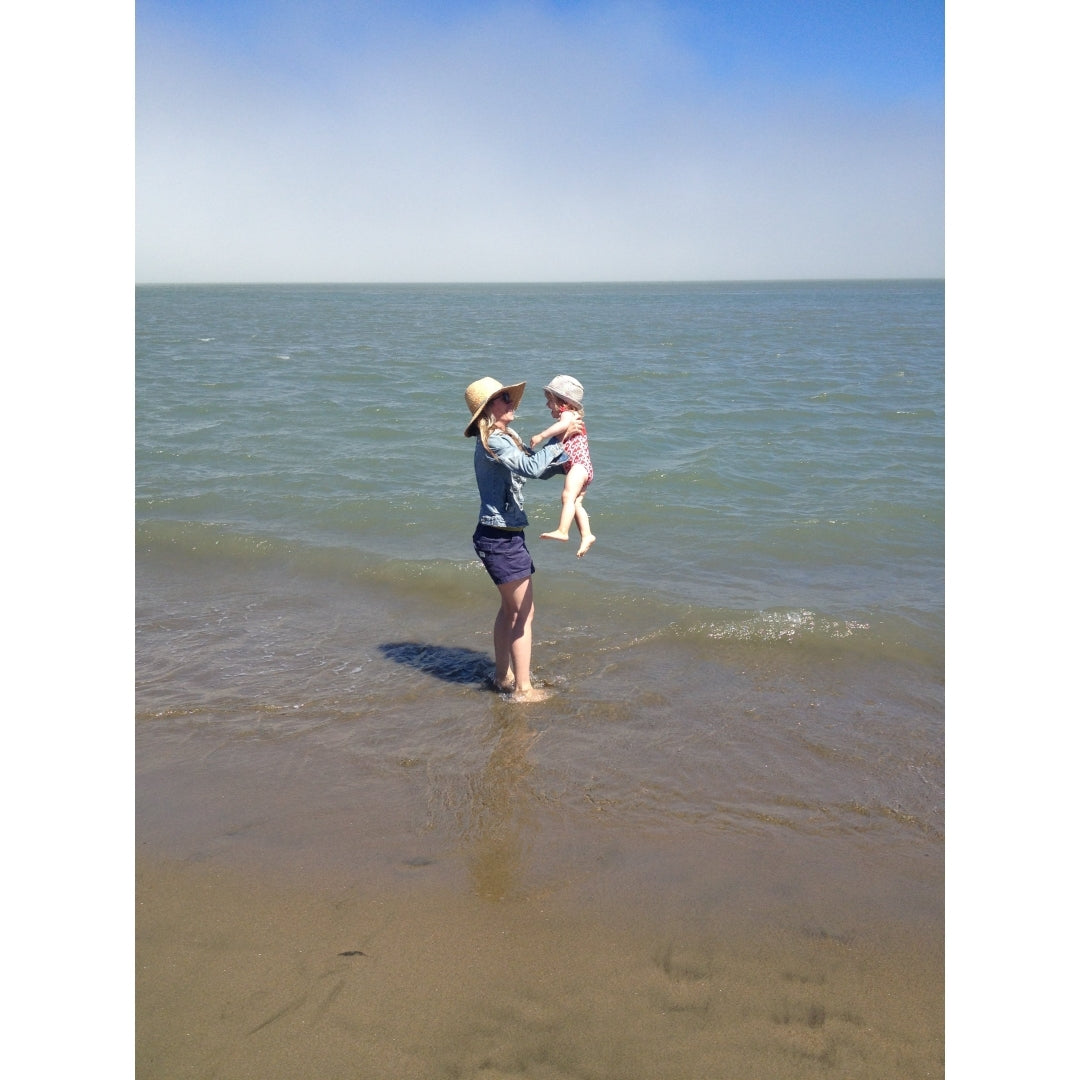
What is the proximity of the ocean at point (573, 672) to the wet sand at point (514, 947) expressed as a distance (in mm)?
26

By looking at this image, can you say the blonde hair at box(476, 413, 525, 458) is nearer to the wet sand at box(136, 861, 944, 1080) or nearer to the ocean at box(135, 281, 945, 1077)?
the ocean at box(135, 281, 945, 1077)

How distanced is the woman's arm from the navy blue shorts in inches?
18.9

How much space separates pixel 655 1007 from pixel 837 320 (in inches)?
2114

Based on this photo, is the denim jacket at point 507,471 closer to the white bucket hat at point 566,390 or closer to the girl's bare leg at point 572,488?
the girl's bare leg at point 572,488

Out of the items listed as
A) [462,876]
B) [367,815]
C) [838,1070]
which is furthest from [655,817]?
[838,1070]

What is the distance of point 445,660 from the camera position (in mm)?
6398

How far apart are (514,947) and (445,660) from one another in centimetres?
312

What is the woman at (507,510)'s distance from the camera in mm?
5008

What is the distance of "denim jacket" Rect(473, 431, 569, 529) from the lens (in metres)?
5.00

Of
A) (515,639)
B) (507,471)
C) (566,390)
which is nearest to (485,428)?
(507,471)

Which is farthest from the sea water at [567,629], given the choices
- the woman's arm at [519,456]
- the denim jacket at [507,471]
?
the woman's arm at [519,456]

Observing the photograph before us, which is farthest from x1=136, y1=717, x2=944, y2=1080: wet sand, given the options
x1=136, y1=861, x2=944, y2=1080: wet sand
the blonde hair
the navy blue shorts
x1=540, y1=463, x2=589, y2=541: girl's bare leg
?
the blonde hair

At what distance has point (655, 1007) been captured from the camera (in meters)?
3.09
